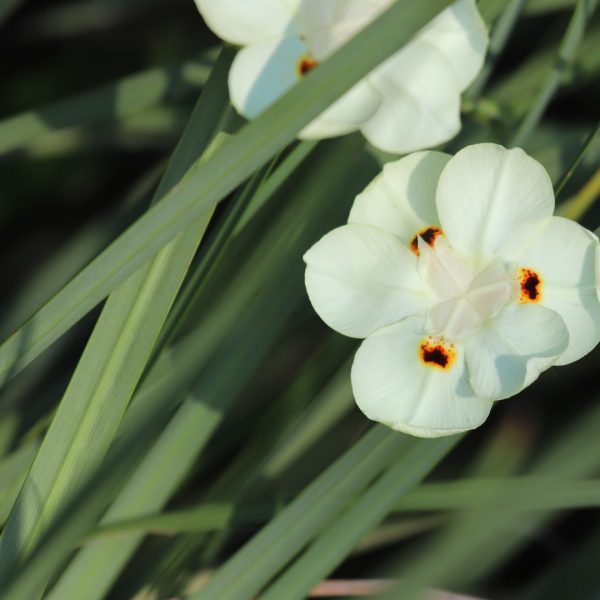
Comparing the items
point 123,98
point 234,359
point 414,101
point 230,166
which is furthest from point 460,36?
point 123,98

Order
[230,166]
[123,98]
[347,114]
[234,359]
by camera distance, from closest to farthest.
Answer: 1. [230,166]
2. [347,114]
3. [234,359]
4. [123,98]

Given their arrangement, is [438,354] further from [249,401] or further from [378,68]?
[249,401]

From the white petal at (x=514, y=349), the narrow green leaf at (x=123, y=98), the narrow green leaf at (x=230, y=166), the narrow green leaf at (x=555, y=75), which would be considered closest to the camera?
the narrow green leaf at (x=230, y=166)

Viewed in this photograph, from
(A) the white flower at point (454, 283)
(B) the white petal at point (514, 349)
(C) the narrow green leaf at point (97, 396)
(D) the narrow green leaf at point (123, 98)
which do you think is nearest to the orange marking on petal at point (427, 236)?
(A) the white flower at point (454, 283)

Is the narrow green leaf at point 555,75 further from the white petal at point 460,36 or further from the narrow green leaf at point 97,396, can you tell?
the narrow green leaf at point 97,396

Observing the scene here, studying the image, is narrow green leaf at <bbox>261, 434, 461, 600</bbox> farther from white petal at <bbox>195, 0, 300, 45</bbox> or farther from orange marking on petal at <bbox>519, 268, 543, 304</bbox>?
white petal at <bbox>195, 0, 300, 45</bbox>

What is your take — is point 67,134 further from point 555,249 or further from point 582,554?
point 582,554
